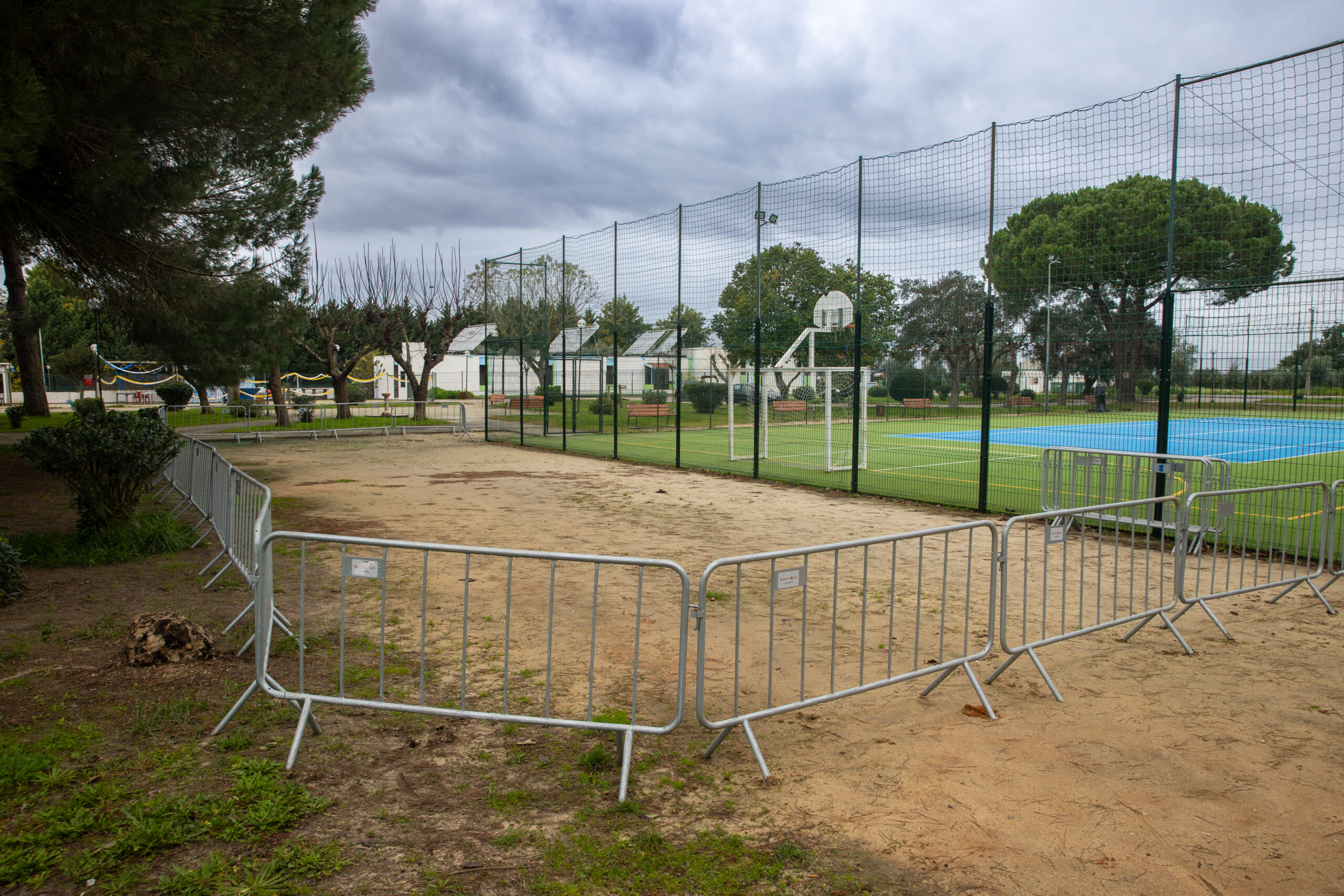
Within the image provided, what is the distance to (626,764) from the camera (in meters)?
3.48

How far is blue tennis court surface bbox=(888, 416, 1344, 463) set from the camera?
9062 millimetres

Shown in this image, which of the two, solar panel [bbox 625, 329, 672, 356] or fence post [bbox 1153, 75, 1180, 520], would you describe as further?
solar panel [bbox 625, 329, 672, 356]

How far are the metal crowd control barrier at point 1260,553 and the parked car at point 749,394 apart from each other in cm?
750

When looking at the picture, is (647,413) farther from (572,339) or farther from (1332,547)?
(1332,547)

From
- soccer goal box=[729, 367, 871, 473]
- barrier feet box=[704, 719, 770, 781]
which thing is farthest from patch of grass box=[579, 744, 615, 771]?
soccer goal box=[729, 367, 871, 473]

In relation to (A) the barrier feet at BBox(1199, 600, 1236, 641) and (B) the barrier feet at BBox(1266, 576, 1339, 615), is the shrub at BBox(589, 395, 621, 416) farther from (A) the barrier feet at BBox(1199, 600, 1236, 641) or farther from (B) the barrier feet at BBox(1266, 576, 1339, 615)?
(A) the barrier feet at BBox(1199, 600, 1236, 641)

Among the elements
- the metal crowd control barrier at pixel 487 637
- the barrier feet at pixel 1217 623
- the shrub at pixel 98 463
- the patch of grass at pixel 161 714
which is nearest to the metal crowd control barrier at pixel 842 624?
the metal crowd control barrier at pixel 487 637

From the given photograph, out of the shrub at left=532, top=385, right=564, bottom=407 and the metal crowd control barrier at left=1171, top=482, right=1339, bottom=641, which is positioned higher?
the shrub at left=532, top=385, right=564, bottom=407

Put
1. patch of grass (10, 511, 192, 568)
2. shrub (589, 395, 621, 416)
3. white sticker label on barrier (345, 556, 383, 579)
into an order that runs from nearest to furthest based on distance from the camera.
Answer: white sticker label on barrier (345, 556, 383, 579), patch of grass (10, 511, 192, 568), shrub (589, 395, 621, 416)

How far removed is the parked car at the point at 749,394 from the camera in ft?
54.2

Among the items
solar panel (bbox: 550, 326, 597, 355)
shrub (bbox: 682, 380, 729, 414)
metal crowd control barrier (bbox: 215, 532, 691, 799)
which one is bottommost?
metal crowd control barrier (bbox: 215, 532, 691, 799)

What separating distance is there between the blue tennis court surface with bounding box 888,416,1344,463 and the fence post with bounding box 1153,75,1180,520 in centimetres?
34

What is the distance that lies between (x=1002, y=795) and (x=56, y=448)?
28.9 feet

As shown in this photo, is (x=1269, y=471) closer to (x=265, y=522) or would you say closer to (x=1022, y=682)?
(x=1022, y=682)
